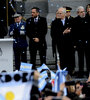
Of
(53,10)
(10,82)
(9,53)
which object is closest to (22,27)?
(9,53)

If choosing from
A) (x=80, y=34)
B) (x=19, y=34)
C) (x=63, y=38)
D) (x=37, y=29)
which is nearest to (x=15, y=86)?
(x=80, y=34)

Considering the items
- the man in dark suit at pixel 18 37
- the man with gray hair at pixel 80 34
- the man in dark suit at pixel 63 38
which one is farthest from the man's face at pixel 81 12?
the man in dark suit at pixel 18 37

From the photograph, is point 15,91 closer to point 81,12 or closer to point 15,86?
point 15,86

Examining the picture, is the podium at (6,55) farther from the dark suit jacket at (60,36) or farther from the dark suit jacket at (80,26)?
the dark suit jacket at (80,26)

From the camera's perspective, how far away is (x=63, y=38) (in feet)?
45.6

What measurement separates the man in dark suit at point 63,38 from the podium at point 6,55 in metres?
1.31

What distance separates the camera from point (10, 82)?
6.95 meters

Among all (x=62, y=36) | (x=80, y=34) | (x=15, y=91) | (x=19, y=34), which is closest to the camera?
(x=15, y=91)

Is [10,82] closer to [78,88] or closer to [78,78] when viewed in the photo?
[78,88]

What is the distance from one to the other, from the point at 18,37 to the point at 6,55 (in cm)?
95

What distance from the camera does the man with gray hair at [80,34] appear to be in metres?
13.6

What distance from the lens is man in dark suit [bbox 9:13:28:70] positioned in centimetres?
1433

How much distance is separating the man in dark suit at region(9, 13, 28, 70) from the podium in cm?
55

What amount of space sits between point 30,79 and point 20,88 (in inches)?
8.2
